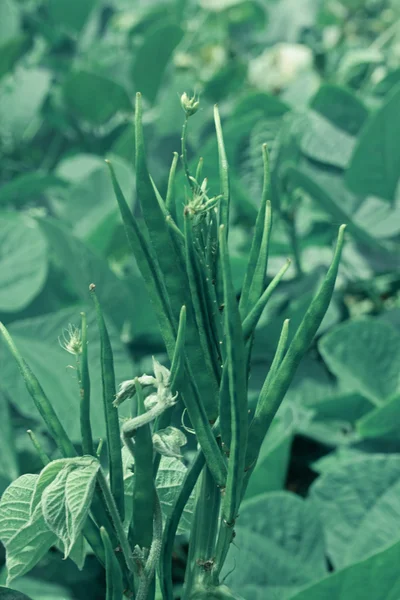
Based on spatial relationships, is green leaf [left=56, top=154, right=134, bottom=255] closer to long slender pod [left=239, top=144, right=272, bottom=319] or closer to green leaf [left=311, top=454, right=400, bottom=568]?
green leaf [left=311, top=454, right=400, bottom=568]

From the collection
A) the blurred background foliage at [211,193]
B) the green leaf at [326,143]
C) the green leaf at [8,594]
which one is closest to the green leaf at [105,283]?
the blurred background foliage at [211,193]

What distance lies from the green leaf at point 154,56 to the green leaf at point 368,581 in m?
0.72

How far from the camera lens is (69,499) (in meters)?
0.21

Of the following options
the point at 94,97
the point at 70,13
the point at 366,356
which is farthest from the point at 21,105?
the point at 366,356

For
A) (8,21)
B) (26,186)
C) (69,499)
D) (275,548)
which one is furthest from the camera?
(8,21)

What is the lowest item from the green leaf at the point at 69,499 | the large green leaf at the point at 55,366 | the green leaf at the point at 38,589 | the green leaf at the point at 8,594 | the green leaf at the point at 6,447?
the green leaf at the point at 38,589

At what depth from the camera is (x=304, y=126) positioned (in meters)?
0.73

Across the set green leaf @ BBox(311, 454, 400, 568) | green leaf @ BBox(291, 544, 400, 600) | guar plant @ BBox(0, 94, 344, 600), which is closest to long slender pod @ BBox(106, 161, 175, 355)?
guar plant @ BBox(0, 94, 344, 600)

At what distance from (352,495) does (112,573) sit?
0.86 feet

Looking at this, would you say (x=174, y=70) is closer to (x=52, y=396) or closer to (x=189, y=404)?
(x=52, y=396)

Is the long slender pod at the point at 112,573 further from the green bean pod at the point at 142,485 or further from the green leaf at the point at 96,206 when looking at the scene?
the green leaf at the point at 96,206

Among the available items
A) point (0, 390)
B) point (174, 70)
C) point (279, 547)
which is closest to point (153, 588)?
point (279, 547)

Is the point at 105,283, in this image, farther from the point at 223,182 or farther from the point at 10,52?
the point at 10,52

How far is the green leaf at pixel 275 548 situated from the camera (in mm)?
416
